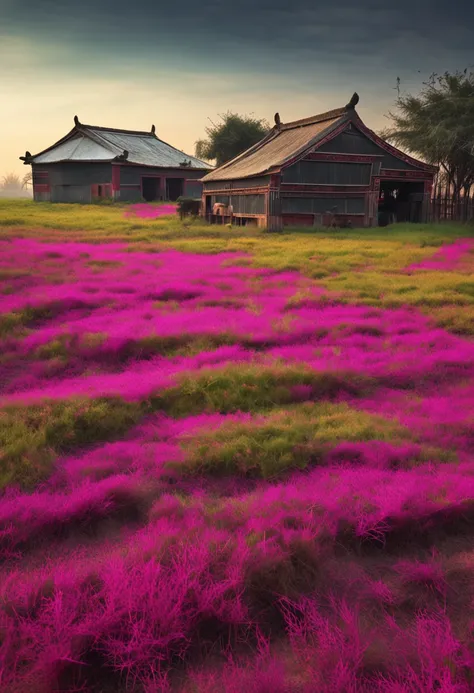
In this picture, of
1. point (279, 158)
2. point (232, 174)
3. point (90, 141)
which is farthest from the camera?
point (90, 141)

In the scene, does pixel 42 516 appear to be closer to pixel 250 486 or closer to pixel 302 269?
pixel 250 486

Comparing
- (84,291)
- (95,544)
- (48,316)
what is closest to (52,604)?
(95,544)

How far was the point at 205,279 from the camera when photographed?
1538 centimetres

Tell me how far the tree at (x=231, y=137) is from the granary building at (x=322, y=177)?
29229 millimetres

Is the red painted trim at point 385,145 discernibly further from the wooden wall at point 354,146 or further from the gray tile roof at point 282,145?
the gray tile roof at point 282,145

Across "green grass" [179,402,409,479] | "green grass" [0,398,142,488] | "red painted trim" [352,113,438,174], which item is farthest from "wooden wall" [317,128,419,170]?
"green grass" [0,398,142,488]

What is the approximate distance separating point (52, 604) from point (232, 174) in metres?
32.1

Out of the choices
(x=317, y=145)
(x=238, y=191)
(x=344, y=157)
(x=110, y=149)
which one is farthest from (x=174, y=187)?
(x=317, y=145)

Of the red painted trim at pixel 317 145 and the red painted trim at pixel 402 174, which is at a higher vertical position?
the red painted trim at pixel 317 145

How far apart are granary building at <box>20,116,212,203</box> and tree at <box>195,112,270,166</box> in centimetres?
1016

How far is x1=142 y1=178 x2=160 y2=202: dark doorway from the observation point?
51719mm

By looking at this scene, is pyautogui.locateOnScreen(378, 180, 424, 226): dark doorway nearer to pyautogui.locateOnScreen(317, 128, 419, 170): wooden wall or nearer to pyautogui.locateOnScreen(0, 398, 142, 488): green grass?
pyautogui.locateOnScreen(317, 128, 419, 170): wooden wall

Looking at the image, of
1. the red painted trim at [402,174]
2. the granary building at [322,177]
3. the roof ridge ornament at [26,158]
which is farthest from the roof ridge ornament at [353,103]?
the roof ridge ornament at [26,158]

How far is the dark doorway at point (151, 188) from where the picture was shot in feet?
170
